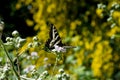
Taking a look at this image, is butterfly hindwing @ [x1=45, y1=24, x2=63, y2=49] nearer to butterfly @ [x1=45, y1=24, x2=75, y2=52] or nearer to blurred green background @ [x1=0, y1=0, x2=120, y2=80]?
butterfly @ [x1=45, y1=24, x2=75, y2=52]

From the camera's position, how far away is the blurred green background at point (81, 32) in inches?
243

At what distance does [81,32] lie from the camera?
23.2ft

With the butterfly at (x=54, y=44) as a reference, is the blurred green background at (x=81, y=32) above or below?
above

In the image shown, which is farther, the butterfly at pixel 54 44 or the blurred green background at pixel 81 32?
the blurred green background at pixel 81 32

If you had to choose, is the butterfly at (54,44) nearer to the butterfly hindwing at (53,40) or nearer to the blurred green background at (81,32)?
the butterfly hindwing at (53,40)

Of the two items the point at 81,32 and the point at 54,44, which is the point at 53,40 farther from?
the point at 81,32

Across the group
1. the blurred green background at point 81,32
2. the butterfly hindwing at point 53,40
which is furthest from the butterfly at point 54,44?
the blurred green background at point 81,32

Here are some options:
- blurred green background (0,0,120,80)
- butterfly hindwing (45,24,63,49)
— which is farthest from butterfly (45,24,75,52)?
blurred green background (0,0,120,80)

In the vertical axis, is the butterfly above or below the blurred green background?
below

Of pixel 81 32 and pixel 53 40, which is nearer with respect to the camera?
pixel 53 40

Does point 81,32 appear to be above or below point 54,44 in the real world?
above

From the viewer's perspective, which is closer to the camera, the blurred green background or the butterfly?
the butterfly

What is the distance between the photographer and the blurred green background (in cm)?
617

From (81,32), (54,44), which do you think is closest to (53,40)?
(54,44)
